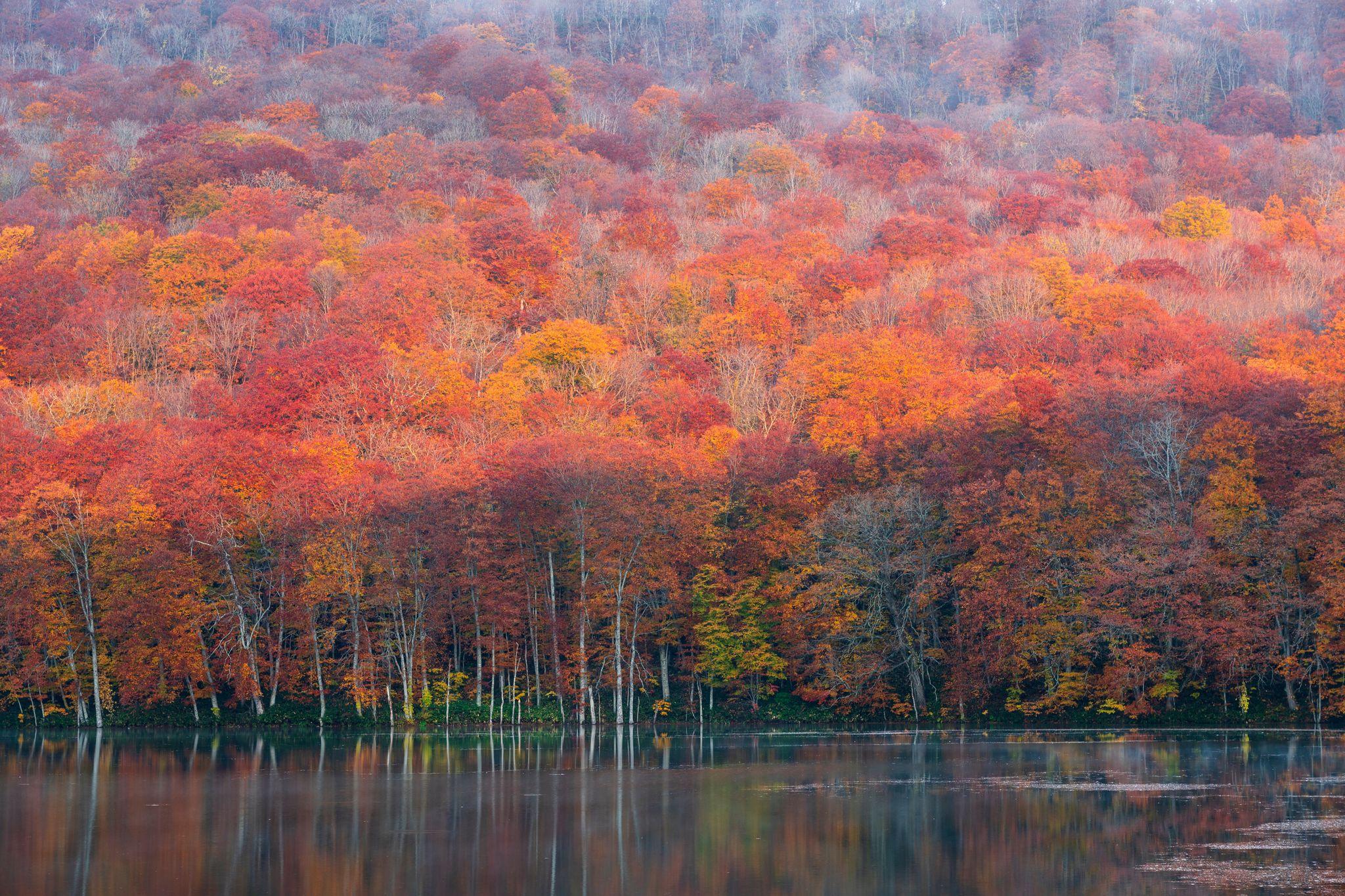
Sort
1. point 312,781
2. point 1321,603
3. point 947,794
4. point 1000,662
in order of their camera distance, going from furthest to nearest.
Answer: point 1000,662, point 1321,603, point 312,781, point 947,794

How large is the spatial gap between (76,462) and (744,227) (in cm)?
5678

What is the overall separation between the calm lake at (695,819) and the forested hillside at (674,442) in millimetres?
9789

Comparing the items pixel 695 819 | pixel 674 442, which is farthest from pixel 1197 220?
pixel 695 819

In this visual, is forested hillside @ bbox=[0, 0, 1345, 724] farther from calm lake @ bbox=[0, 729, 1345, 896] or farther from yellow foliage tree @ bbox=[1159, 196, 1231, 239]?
calm lake @ bbox=[0, 729, 1345, 896]

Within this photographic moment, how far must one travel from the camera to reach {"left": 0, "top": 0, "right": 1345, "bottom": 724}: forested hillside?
158 feet

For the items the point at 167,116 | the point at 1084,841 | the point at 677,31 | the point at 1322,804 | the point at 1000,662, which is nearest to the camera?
the point at 1084,841

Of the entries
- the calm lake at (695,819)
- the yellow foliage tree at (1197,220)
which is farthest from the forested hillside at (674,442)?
the calm lake at (695,819)

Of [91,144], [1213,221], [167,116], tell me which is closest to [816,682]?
[1213,221]

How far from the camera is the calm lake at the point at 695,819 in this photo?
19047 millimetres

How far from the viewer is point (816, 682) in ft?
165

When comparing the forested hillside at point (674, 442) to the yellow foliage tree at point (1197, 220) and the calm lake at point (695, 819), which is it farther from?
the calm lake at point (695, 819)

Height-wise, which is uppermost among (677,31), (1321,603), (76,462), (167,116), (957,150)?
(677,31)

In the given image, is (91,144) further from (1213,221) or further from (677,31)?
(1213,221)

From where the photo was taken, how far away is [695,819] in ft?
80.8
